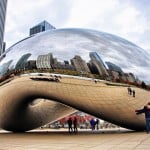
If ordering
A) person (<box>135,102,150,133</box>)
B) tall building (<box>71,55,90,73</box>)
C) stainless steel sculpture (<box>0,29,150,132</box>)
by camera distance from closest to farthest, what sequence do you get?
1. tall building (<box>71,55,90,73</box>)
2. stainless steel sculpture (<box>0,29,150,132</box>)
3. person (<box>135,102,150,133</box>)

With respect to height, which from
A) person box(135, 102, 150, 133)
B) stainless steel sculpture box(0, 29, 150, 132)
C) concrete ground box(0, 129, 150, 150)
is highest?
stainless steel sculpture box(0, 29, 150, 132)

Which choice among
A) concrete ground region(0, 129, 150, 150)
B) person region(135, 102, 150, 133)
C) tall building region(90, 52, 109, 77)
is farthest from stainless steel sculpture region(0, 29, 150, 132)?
concrete ground region(0, 129, 150, 150)

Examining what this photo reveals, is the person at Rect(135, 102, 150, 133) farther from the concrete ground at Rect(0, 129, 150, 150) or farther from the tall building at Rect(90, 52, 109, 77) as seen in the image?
the tall building at Rect(90, 52, 109, 77)

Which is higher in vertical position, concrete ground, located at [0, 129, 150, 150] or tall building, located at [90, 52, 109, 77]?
tall building, located at [90, 52, 109, 77]

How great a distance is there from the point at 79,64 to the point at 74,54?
0.42 metres

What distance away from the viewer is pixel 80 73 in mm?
10039

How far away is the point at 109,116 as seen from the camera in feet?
36.4

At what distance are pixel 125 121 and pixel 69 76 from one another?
3.01 meters

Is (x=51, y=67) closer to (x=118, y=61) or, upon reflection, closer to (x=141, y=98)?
(x=118, y=61)

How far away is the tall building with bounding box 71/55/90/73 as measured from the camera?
1002 centimetres

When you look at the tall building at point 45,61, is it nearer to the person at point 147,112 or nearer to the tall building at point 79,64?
the tall building at point 79,64

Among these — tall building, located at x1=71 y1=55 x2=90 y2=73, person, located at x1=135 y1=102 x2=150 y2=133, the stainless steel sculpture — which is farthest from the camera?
person, located at x1=135 y1=102 x2=150 y2=133

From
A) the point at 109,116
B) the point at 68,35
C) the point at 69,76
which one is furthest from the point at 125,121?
the point at 68,35

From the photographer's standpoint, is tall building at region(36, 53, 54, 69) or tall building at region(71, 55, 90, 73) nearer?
tall building at region(71, 55, 90, 73)
